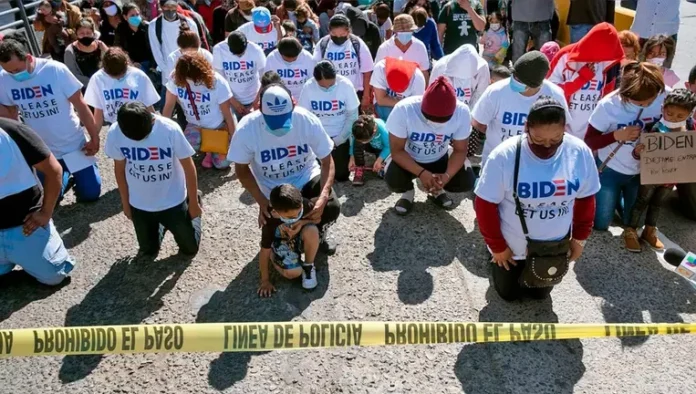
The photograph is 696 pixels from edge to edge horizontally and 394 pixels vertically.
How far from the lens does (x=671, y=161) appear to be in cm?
473

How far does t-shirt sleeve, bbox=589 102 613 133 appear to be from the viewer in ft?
16.3

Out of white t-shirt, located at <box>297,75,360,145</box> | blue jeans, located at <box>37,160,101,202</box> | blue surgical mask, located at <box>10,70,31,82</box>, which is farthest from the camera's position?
white t-shirt, located at <box>297,75,360,145</box>

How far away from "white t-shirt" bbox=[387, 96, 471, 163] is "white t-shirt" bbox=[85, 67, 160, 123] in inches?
109

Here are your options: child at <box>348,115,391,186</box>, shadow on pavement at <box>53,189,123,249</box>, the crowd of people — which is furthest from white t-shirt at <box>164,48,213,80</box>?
child at <box>348,115,391,186</box>

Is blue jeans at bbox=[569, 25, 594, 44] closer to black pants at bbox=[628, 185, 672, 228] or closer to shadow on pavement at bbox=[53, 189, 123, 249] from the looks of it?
black pants at bbox=[628, 185, 672, 228]

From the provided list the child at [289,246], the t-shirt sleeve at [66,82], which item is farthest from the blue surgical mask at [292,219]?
the t-shirt sleeve at [66,82]

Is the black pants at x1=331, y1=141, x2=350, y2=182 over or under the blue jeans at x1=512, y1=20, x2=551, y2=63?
under

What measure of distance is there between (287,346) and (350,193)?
3.07 m

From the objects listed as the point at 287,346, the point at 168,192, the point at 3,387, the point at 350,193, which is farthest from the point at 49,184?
the point at 350,193

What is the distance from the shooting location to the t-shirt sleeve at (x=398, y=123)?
536cm

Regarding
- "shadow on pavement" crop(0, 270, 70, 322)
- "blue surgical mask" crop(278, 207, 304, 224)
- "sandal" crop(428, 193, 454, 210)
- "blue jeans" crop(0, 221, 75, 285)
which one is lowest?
"sandal" crop(428, 193, 454, 210)

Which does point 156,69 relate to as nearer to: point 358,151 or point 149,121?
point 358,151

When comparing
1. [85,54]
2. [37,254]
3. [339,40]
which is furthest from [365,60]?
[37,254]

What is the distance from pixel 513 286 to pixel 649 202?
171 cm
